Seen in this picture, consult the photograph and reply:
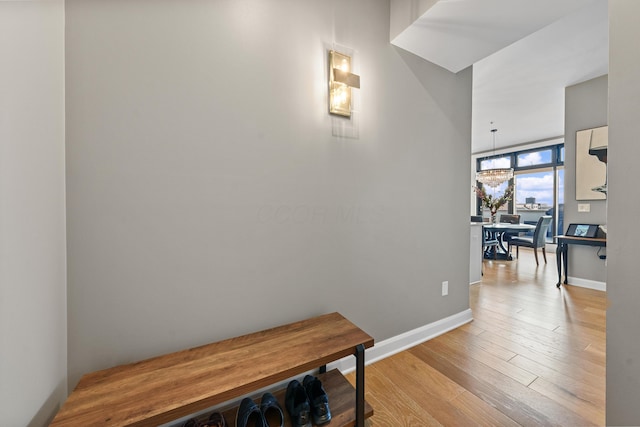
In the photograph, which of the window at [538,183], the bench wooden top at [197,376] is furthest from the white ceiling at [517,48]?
the bench wooden top at [197,376]

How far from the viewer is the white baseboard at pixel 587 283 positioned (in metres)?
3.33

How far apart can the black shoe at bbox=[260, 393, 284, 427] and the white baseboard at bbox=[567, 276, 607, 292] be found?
4518 millimetres

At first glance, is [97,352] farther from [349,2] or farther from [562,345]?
[562,345]

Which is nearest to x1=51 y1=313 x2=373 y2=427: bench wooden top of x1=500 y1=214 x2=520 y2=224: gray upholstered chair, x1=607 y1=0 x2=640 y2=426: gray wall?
x1=607 y1=0 x2=640 y2=426: gray wall

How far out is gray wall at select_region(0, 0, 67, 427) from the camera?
67 cm

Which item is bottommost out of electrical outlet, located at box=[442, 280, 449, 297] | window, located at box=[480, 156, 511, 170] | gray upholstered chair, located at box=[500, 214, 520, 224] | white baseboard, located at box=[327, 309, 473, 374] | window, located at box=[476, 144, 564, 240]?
white baseboard, located at box=[327, 309, 473, 374]

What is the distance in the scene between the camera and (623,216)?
851 mm

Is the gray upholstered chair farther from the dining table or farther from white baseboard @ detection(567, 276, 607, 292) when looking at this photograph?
white baseboard @ detection(567, 276, 607, 292)

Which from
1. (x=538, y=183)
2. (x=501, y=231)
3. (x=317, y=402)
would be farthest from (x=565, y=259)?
(x=317, y=402)

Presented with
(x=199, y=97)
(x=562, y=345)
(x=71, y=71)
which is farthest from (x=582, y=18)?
(x=71, y=71)

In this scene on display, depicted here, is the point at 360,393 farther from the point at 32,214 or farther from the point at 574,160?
the point at 574,160

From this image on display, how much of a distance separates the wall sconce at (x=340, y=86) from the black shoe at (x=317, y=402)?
1.57 metres

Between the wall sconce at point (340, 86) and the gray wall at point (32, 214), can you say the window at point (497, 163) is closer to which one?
the wall sconce at point (340, 86)

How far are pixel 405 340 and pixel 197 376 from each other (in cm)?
157
